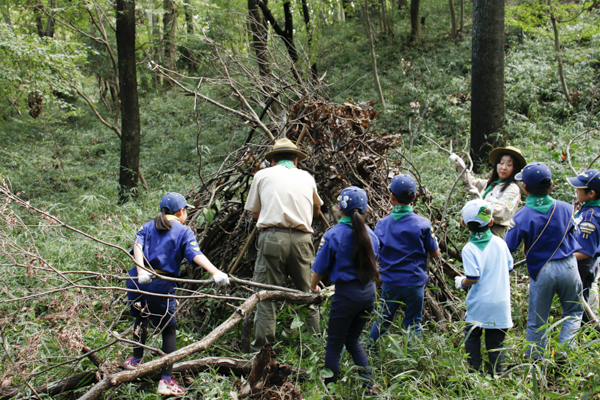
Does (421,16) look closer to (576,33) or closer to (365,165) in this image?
(576,33)

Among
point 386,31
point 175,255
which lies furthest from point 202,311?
point 386,31

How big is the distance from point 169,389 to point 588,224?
352cm

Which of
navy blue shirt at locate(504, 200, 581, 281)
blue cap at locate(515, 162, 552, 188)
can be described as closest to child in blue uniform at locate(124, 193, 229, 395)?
navy blue shirt at locate(504, 200, 581, 281)

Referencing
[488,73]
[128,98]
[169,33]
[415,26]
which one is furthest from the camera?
[169,33]

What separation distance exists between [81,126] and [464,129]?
14.4m

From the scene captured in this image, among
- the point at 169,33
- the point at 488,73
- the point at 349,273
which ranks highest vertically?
the point at 169,33

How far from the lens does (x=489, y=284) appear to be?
284cm

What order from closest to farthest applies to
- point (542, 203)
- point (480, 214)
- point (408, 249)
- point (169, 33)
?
point (480, 214) → point (542, 203) → point (408, 249) → point (169, 33)

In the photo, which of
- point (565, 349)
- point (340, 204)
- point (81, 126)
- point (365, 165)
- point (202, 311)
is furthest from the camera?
point (81, 126)

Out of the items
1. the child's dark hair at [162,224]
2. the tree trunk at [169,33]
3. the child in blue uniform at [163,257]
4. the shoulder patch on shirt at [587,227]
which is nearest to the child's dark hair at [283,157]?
the child in blue uniform at [163,257]

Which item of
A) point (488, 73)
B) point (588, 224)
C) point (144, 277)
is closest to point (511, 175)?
point (588, 224)

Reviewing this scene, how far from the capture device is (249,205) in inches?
144

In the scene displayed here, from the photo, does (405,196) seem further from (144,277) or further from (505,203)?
(144,277)

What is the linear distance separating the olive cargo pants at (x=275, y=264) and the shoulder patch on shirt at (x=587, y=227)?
2228 mm
